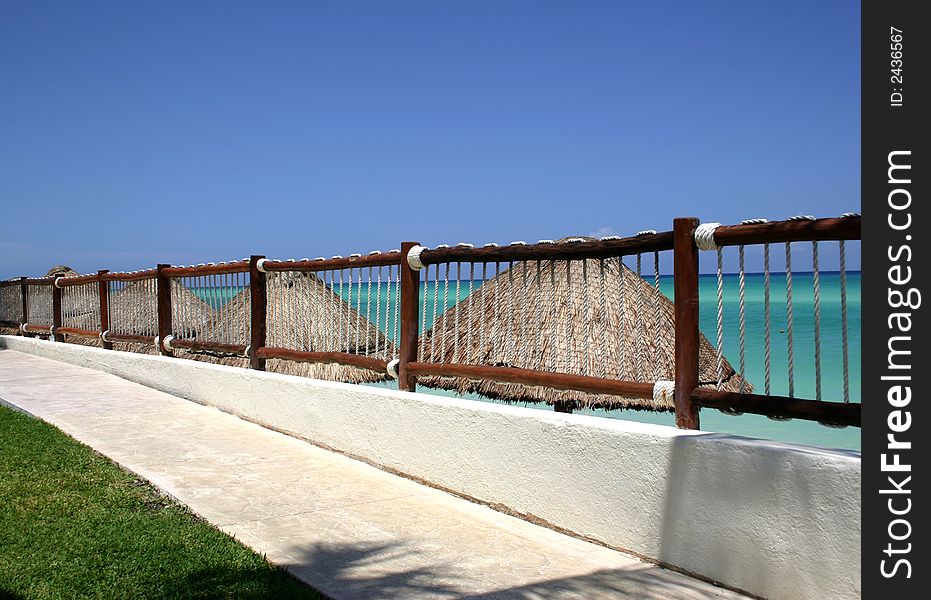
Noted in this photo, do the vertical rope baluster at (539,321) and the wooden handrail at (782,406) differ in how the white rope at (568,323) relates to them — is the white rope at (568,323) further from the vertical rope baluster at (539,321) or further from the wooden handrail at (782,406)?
the wooden handrail at (782,406)

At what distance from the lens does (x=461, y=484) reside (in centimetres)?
569

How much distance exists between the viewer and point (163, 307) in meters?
11.3

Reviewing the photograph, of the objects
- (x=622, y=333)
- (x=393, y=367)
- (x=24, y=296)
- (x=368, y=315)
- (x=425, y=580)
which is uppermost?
(x=24, y=296)

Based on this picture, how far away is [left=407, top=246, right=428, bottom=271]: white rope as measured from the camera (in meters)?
6.71

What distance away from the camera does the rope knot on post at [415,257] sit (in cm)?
671

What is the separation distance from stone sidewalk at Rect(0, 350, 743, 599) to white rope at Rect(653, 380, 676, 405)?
896 millimetres

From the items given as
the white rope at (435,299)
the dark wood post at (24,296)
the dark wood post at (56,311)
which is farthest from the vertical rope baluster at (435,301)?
the dark wood post at (24,296)

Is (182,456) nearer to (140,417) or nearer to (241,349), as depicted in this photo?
(140,417)

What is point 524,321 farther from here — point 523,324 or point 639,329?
point 639,329

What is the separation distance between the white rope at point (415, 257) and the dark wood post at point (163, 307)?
18.8ft

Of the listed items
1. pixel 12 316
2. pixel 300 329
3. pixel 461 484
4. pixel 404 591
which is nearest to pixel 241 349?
pixel 300 329

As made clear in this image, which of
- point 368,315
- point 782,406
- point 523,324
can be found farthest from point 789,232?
point 368,315

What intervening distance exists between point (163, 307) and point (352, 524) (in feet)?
24.1
